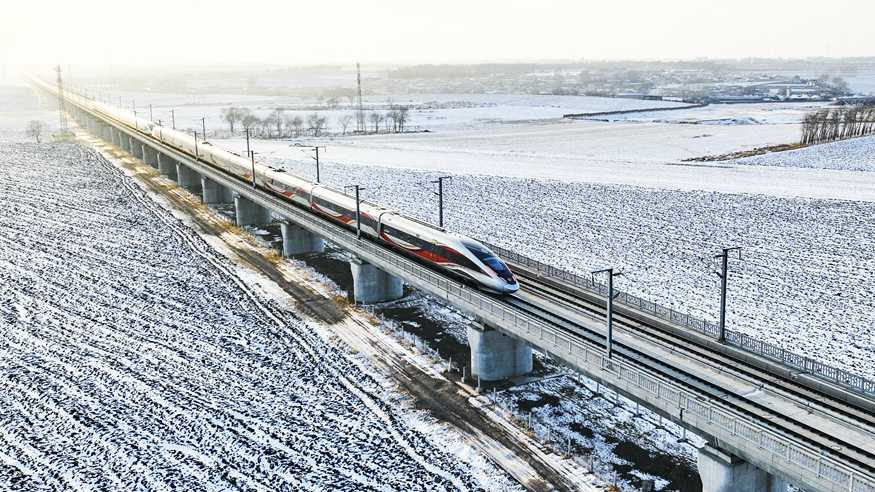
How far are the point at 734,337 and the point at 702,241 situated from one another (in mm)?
33324

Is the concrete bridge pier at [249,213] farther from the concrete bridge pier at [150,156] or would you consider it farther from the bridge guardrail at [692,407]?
the concrete bridge pier at [150,156]

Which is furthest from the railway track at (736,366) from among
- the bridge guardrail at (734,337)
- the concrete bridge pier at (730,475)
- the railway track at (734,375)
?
the concrete bridge pier at (730,475)

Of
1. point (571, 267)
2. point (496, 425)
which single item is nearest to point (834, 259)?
point (571, 267)

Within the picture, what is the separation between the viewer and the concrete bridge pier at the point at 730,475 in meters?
26.5

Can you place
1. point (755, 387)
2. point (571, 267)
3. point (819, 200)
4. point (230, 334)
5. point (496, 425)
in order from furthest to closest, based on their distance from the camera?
point (819, 200), point (571, 267), point (230, 334), point (496, 425), point (755, 387)

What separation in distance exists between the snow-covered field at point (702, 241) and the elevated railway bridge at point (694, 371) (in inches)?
388

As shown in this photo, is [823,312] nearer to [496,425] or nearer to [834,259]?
[834,259]

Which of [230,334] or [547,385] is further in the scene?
[230,334]

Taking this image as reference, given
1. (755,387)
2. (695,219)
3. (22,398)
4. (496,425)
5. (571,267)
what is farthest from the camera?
(695,219)

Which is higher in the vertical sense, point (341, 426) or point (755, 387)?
point (755, 387)

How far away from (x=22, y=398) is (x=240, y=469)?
1417 cm

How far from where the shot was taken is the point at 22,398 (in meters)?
39.4

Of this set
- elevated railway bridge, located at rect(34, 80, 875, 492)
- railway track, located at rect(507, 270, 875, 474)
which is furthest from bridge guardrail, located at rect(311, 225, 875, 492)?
railway track, located at rect(507, 270, 875, 474)

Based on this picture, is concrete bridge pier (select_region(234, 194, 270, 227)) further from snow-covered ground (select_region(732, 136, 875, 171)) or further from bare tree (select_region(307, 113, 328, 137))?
bare tree (select_region(307, 113, 328, 137))
